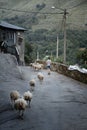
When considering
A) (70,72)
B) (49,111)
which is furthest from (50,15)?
(49,111)

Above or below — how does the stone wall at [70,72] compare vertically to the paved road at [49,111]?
below

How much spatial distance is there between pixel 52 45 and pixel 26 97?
83.0m

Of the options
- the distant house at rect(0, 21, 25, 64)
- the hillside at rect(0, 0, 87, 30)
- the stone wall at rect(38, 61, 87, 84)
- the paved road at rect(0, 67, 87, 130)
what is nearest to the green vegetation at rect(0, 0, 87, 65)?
the hillside at rect(0, 0, 87, 30)

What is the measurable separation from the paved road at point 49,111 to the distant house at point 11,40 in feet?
80.3

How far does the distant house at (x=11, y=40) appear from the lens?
1948 inches

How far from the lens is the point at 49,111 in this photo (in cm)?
1709

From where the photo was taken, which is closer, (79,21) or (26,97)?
(26,97)

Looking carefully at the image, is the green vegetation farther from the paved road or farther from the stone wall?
the paved road

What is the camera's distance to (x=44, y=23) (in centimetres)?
13288

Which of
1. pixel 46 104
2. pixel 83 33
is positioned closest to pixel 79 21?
pixel 83 33

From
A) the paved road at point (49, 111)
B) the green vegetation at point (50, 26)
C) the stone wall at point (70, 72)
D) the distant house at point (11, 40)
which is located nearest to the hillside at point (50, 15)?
the green vegetation at point (50, 26)

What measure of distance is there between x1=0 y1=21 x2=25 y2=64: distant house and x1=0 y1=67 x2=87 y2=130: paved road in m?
24.5

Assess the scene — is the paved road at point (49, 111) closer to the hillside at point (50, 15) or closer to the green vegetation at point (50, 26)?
the green vegetation at point (50, 26)

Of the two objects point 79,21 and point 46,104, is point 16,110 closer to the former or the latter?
point 46,104
